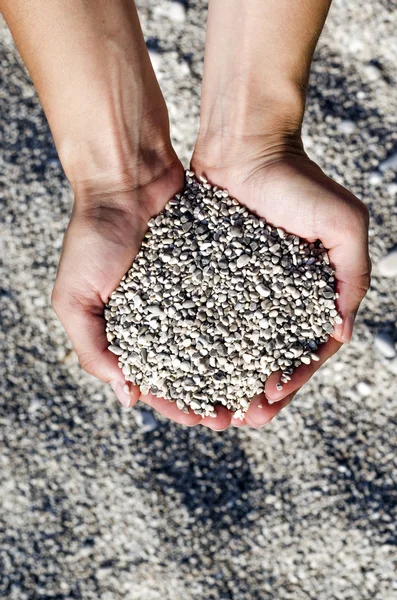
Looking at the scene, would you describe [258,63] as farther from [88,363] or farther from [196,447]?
[196,447]

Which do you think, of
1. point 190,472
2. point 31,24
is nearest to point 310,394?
point 190,472

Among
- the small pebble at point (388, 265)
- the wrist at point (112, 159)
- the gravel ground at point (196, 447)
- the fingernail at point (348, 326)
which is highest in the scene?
the wrist at point (112, 159)

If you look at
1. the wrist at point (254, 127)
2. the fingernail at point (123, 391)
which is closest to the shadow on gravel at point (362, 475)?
the fingernail at point (123, 391)

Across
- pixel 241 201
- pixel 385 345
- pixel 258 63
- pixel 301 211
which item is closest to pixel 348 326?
pixel 301 211

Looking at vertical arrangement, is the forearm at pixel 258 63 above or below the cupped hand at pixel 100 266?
above

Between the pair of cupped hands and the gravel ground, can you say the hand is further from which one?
the gravel ground

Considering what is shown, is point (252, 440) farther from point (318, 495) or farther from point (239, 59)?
point (239, 59)

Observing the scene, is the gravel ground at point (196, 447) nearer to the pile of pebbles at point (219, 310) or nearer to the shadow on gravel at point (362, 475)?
the shadow on gravel at point (362, 475)

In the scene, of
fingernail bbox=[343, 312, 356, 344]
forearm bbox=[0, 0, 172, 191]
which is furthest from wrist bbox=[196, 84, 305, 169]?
fingernail bbox=[343, 312, 356, 344]
